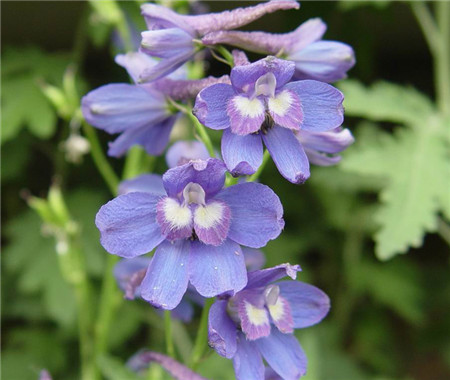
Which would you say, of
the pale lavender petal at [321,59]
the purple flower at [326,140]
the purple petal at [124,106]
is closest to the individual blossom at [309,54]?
the pale lavender petal at [321,59]

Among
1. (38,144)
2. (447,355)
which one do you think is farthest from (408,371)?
(38,144)

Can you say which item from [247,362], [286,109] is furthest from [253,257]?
[286,109]

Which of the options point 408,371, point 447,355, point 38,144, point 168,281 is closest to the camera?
point 168,281

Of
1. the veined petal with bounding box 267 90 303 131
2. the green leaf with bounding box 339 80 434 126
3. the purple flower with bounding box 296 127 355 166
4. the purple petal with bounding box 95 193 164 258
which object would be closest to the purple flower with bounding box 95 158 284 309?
the purple petal with bounding box 95 193 164 258

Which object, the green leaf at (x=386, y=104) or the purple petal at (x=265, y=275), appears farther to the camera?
the green leaf at (x=386, y=104)

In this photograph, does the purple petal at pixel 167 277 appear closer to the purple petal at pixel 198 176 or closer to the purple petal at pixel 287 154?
the purple petal at pixel 198 176

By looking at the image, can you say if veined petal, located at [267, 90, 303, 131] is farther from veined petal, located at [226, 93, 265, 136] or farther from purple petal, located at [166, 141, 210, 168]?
purple petal, located at [166, 141, 210, 168]

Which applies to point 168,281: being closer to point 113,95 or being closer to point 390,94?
point 113,95
